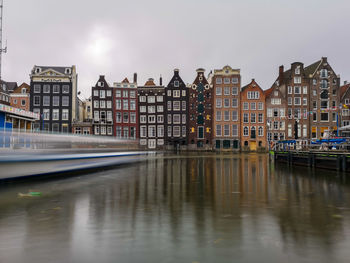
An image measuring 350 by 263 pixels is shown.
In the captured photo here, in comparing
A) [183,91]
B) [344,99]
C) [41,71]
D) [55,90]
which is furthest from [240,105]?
[41,71]

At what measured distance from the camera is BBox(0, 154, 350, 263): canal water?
12.3 feet

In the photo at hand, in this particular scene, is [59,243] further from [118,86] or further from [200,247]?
[118,86]

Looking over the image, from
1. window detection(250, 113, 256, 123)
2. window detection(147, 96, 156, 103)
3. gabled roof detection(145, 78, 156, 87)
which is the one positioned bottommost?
window detection(250, 113, 256, 123)

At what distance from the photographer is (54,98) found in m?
60.2

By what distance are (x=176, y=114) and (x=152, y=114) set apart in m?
5.92

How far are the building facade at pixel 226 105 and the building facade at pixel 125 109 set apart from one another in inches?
762

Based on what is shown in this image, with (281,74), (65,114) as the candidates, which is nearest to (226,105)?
(281,74)

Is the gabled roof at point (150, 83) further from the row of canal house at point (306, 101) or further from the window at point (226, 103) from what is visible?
the row of canal house at point (306, 101)

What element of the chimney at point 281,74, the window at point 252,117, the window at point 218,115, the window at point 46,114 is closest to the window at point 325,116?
the chimney at point 281,74

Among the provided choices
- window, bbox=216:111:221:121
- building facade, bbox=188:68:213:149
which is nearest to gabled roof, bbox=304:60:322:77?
window, bbox=216:111:221:121

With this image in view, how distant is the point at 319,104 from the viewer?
60906 millimetres

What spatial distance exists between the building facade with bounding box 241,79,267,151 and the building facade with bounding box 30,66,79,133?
1578 inches

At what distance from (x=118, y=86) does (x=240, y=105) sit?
97.9 ft

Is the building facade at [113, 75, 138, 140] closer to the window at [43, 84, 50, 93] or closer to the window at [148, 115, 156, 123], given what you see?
the window at [148, 115, 156, 123]
